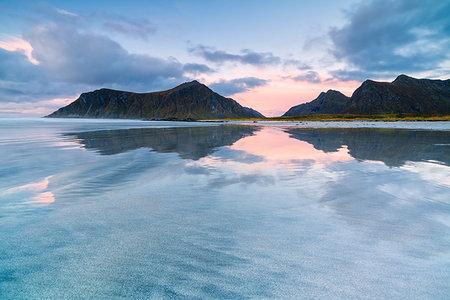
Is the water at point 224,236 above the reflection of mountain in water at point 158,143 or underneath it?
underneath

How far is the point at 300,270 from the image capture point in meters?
3.03

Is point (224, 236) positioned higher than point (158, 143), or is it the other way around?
point (158, 143)

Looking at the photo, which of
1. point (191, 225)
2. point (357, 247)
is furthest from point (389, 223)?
point (191, 225)

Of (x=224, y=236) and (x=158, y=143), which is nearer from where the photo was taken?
(x=224, y=236)

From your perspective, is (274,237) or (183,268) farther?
(274,237)

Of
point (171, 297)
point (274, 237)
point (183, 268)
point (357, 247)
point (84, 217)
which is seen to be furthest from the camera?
point (84, 217)

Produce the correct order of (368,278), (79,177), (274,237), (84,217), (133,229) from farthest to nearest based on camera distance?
(79,177), (84,217), (133,229), (274,237), (368,278)

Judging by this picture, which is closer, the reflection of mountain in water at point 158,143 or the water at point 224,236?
the water at point 224,236

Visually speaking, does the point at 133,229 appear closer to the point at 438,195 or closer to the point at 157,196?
the point at 157,196

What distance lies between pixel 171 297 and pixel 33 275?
76.2 inches

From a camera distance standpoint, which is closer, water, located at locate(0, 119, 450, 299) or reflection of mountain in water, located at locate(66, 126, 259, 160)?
water, located at locate(0, 119, 450, 299)

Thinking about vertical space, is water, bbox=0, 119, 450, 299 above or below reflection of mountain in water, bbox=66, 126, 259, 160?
below

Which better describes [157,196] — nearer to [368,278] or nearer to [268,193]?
[268,193]

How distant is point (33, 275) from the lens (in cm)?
293
